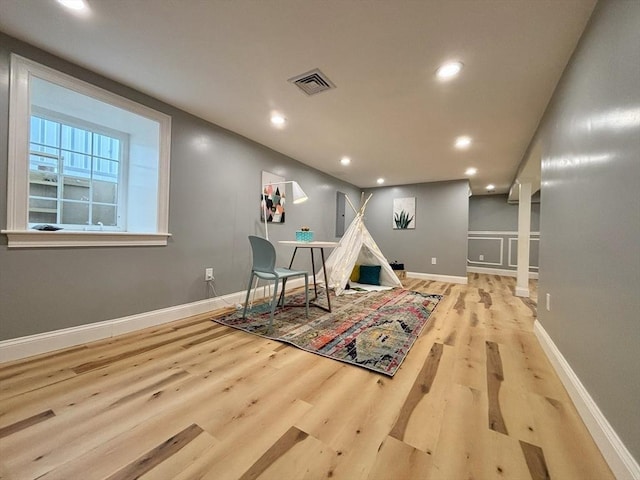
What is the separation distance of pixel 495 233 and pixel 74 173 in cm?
785

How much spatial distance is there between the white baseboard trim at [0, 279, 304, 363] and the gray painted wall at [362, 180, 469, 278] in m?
4.16

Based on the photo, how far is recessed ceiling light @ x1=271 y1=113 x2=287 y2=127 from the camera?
254 cm

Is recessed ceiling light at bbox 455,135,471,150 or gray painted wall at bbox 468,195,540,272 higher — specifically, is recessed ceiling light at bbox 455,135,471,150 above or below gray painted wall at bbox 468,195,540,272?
above

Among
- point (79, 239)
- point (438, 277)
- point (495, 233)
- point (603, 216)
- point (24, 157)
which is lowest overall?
point (438, 277)

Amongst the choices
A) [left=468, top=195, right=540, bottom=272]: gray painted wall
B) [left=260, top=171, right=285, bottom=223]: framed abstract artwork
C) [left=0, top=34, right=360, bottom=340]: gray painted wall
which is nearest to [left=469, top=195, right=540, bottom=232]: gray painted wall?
[left=468, top=195, right=540, bottom=272]: gray painted wall

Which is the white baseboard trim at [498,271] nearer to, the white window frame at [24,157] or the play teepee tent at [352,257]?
the play teepee tent at [352,257]

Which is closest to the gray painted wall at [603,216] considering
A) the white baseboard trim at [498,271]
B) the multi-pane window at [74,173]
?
the multi-pane window at [74,173]

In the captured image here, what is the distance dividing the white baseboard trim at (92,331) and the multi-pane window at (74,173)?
0.87 m

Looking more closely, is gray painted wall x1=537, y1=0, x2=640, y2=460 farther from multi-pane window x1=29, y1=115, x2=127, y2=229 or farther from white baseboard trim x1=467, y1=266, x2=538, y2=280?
white baseboard trim x1=467, y1=266, x2=538, y2=280

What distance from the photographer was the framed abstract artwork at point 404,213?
216 inches

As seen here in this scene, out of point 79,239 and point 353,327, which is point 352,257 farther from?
point 79,239

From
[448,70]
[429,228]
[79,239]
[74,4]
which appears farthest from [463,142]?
[79,239]

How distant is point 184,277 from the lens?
2.54 meters

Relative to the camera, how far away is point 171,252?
2.43 meters
